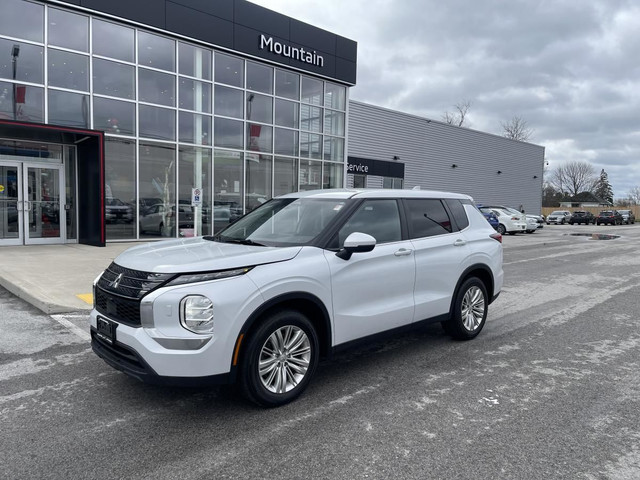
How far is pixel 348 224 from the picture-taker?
4.51m

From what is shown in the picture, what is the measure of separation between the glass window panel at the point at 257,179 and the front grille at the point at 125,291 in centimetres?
1440

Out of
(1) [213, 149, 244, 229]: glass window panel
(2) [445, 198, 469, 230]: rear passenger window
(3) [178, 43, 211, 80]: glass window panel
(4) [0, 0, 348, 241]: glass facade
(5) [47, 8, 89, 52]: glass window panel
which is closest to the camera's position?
(2) [445, 198, 469, 230]: rear passenger window

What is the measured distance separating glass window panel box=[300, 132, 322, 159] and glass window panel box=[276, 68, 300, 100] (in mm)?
1623

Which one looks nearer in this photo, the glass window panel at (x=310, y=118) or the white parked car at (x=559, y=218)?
the glass window panel at (x=310, y=118)

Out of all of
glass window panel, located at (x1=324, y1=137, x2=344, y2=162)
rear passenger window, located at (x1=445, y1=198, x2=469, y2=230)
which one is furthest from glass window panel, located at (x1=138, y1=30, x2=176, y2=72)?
rear passenger window, located at (x1=445, y1=198, x2=469, y2=230)

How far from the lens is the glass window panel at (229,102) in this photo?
1712cm

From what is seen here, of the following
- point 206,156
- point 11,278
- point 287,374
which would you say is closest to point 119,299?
point 287,374

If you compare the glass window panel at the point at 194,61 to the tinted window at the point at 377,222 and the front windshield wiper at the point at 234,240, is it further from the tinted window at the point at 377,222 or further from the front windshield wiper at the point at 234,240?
the tinted window at the point at 377,222

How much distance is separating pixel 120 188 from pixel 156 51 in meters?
4.56

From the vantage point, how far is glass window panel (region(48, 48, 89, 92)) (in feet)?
43.7

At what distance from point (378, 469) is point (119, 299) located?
2247mm

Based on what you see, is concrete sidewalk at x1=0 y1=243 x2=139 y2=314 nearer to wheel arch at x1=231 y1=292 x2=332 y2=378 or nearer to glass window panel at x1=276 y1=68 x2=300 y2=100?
wheel arch at x1=231 y1=292 x2=332 y2=378

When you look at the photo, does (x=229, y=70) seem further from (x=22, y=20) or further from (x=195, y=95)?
(x=22, y=20)

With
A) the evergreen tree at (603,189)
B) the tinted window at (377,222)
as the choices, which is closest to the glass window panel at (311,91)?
the tinted window at (377,222)
